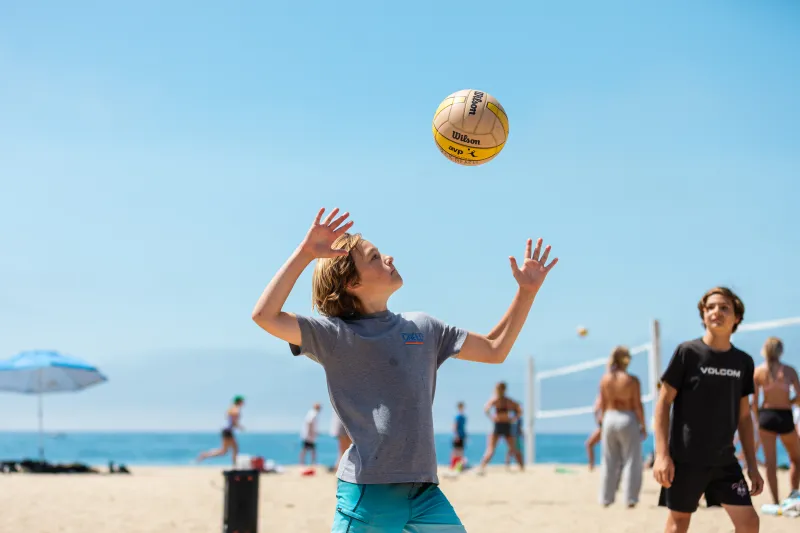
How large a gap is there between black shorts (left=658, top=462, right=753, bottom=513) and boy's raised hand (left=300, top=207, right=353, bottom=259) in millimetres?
2324

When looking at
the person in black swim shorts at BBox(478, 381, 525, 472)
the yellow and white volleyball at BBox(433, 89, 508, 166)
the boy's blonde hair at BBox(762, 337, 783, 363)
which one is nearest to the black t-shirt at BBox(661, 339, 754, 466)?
the yellow and white volleyball at BBox(433, 89, 508, 166)

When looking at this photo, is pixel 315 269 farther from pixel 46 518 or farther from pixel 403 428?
pixel 46 518

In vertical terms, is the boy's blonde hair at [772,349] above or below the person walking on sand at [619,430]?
above

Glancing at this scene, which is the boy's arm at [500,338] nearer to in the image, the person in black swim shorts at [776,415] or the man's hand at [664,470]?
the man's hand at [664,470]

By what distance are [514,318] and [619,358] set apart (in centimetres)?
625

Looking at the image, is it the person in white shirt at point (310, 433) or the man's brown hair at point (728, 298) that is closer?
the man's brown hair at point (728, 298)

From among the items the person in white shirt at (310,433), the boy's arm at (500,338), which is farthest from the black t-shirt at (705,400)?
the person in white shirt at (310,433)

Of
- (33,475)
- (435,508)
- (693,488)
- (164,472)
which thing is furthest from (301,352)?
(164,472)

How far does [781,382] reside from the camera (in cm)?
800

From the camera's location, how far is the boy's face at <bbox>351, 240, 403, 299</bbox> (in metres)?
3.17

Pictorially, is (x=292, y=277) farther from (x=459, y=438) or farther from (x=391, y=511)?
(x=459, y=438)

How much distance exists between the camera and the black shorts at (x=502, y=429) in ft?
48.4

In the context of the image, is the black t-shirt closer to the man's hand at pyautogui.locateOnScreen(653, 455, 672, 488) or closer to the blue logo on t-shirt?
the man's hand at pyautogui.locateOnScreen(653, 455, 672, 488)

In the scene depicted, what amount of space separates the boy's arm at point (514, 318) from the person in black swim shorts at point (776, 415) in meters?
5.30
